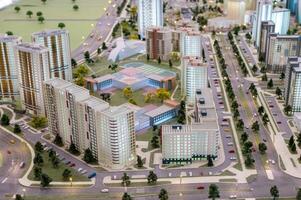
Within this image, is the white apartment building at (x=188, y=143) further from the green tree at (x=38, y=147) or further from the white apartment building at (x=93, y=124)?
the green tree at (x=38, y=147)

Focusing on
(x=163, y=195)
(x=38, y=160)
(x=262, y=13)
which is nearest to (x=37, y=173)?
(x=38, y=160)

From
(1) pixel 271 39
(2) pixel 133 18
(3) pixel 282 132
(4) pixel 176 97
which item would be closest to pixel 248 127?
(3) pixel 282 132

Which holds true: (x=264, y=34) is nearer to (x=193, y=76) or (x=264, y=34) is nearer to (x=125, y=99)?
(x=193, y=76)

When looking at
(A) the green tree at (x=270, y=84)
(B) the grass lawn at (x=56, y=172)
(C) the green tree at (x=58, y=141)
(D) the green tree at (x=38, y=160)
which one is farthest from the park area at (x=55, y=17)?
(B) the grass lawn at (x=56, y=172)

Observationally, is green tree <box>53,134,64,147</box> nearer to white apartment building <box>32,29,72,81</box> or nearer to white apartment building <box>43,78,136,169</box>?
white apartment building <box>43,78,136,169</box>

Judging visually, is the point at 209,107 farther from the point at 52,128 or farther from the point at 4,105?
the point at 4,105

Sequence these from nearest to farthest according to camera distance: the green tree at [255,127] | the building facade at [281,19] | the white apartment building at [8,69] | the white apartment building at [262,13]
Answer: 1. the green tree at [255,127]
2. the white apartment building at [8,69]
3. the white apartment building at [262,13]
4. the building facade at [281,19]
